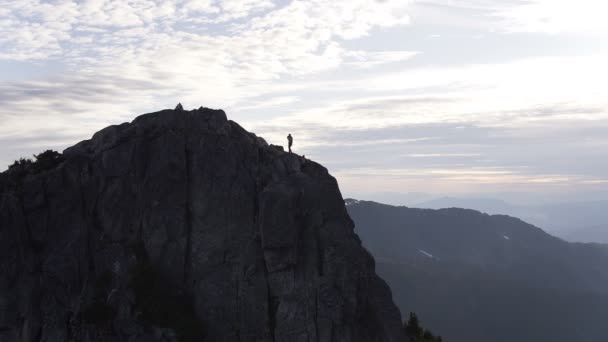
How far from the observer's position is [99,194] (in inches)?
2785

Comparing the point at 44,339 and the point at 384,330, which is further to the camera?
the point at 384,330

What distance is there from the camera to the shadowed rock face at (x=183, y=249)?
214 feet

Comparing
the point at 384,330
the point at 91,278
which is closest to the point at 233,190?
the point at 91,278

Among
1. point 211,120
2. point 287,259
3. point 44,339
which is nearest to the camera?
point 44,339

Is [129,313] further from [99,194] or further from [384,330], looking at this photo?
[384,330]

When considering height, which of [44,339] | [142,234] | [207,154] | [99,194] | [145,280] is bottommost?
[44,339]

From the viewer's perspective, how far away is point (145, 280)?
218 feet

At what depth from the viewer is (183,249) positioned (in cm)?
6912

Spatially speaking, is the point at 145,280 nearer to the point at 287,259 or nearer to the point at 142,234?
the point at 142,234

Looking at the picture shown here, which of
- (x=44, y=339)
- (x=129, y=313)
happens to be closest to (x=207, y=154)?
(x=129, y=313)

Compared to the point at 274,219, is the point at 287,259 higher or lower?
lower

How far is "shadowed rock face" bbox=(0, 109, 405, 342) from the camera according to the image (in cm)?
6512

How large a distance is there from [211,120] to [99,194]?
1692 centimetres

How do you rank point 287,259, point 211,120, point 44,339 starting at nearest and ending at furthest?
1. point 44,339
2. point 287,259
3. point 211,120
